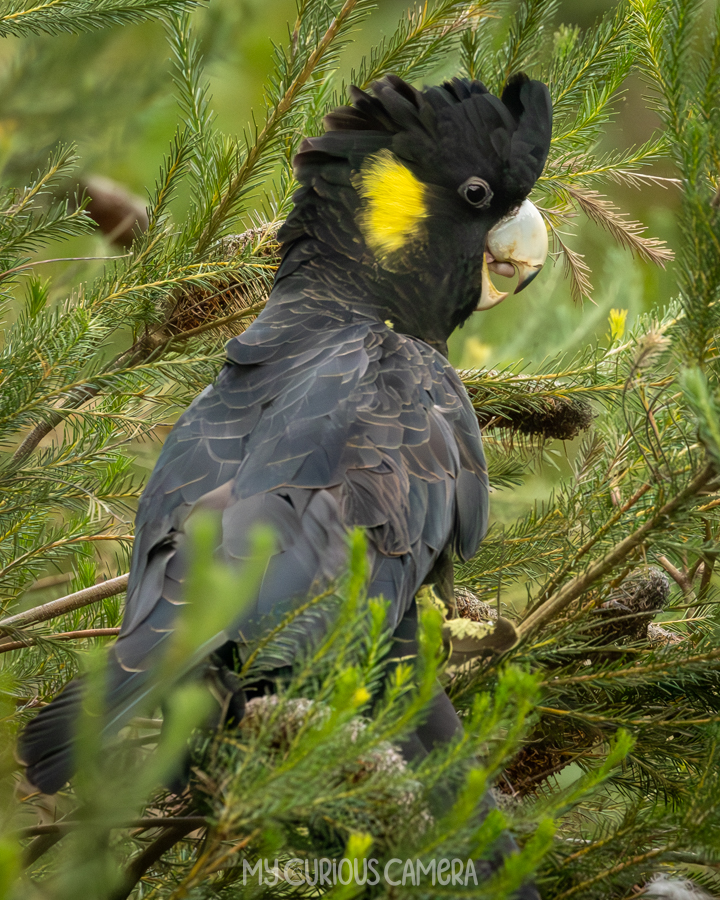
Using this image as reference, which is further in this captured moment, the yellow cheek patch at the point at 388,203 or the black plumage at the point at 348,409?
the yellow cheek patch at the point at 388,203

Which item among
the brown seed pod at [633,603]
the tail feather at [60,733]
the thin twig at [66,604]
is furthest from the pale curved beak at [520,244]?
the tail feather at [60,733]

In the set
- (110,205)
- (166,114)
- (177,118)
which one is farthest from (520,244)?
(166,114)

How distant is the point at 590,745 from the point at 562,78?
1.77m

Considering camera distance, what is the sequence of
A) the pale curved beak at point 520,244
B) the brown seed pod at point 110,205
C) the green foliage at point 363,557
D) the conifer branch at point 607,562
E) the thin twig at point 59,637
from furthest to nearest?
1. the brown seed pod at point 110,205
2. the pale curved beak at point 520,244
3. the thin twig at point 59,637
4. the conifer branch at point 607,562
5. the green foliage at point 363,557

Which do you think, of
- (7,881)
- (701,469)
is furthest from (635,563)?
(7,881)


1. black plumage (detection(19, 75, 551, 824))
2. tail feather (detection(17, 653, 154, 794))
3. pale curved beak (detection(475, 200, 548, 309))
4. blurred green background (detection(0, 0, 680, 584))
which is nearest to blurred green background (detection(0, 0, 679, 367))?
blurred green background (detection(0, 0, 680, 584))

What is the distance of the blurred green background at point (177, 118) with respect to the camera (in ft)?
8.34

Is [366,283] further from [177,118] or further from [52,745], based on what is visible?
[177,118]

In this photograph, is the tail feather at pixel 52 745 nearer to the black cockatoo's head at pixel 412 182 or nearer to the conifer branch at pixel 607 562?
the conifer branch at pixel 607 562

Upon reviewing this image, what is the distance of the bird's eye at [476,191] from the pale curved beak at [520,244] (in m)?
0.10

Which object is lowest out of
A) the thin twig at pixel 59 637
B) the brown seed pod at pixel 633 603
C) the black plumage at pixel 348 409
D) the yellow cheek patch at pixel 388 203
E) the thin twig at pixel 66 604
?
the thin twig at pixel 59 637

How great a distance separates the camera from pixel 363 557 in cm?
95

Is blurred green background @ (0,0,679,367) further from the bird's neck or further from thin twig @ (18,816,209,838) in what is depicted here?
thin twig @ (18,816,209,838)

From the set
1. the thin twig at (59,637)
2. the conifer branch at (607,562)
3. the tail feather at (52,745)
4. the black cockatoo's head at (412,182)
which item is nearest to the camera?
the tail feather at (52,745)
